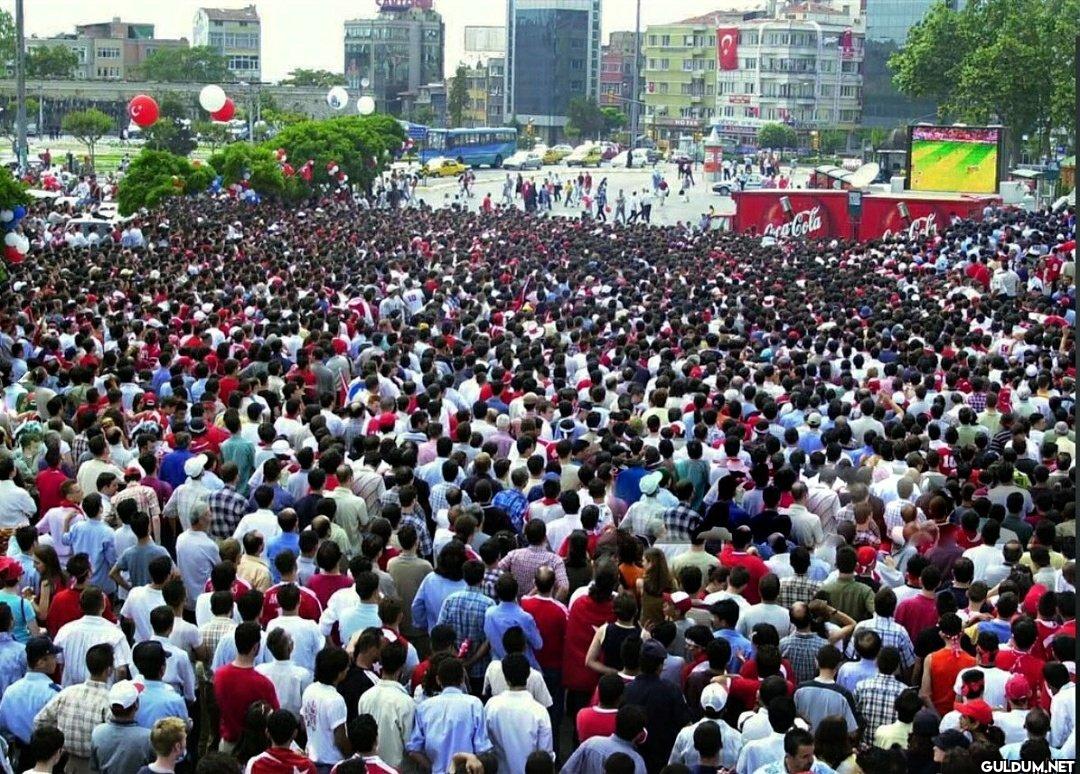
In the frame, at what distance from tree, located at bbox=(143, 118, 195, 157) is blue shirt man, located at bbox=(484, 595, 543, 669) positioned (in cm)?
4567

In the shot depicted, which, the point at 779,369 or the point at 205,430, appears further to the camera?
the point at 779,369

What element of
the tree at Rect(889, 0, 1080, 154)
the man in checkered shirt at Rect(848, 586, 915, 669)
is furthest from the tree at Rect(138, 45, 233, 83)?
the man in checkered shirt at Rect(848, 586, 915, 669)

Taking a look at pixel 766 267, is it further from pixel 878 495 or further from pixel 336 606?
pixel 336 606

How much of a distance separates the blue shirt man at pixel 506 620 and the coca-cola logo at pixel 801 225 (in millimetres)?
33665

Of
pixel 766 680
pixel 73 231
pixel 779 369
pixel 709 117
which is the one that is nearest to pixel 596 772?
pixel 766 680

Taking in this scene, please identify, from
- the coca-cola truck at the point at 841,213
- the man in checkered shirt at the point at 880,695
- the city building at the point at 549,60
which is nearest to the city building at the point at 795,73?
the city building at the point at 549,60

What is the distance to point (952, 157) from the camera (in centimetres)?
4300

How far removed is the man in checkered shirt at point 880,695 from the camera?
304 inches

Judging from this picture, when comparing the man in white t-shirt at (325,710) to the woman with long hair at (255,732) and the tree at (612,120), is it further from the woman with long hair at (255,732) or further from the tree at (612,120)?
the tree at (612,120)

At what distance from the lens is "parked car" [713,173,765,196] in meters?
63.8

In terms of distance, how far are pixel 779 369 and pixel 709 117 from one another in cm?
11389

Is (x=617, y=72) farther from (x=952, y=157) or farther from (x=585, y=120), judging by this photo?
(x=952, y=157)

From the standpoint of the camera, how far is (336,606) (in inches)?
337

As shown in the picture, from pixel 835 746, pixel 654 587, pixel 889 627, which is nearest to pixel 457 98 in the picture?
pixel 654 587
